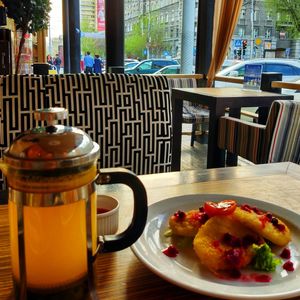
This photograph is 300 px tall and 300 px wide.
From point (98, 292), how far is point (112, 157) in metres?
1.15

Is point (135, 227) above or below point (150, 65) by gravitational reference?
below

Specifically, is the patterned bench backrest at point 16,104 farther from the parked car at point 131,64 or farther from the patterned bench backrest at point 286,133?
the parked car at point 131,64

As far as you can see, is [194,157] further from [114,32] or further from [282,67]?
[114,32]

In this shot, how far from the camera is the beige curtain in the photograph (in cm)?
418

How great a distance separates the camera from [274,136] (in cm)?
220

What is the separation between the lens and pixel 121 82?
65.6 inches

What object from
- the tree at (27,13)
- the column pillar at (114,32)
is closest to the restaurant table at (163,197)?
the tree at (27,13)

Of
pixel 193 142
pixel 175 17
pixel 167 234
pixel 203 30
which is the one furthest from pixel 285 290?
pixel 175 17

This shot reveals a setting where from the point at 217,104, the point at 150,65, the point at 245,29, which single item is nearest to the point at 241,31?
the point at 245,29

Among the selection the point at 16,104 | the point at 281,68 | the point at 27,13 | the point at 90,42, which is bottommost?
the point at 16,104

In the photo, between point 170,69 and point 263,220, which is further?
point 170,69

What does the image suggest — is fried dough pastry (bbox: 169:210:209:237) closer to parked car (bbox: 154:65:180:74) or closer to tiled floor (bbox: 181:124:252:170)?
tiled floor (bbox: 181:124:252:170)

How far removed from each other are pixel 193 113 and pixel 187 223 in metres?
3.47

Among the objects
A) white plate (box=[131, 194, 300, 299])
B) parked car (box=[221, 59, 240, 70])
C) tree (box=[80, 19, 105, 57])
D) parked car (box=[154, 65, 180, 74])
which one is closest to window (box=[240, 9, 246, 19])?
parked car (box=[221, 59, 240, 70])
